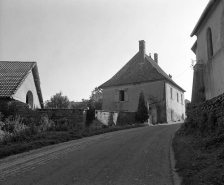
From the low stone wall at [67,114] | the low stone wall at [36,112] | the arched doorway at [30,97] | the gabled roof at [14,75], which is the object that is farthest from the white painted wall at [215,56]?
the arched doorway at [30,97]

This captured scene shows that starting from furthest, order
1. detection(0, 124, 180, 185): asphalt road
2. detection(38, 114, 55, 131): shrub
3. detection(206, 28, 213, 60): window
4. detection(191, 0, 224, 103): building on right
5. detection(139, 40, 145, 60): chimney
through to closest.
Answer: detection(139, 40, 145, 60): chimney < detection(206, 28, 213, 60): window < detection(38, 114, 55, 131): shrub < detection(191, 0, 224, 103): building on right < detection(0, 124, 180, 185): asphalt road

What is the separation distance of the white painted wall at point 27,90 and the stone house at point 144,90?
12.7 m

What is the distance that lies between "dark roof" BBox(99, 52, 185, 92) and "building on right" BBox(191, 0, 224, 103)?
A: 1497 cm

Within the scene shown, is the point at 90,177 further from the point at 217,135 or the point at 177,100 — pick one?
the point at 177,100

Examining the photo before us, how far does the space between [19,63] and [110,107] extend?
15.1m

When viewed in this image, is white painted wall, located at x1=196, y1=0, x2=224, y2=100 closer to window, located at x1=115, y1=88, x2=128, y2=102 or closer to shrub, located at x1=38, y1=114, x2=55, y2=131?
shrub, located at x1=38, y1=114, x2=55, y2=131

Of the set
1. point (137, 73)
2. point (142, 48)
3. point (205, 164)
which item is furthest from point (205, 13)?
point (142, 48)

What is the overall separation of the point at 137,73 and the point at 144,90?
9.80 ft

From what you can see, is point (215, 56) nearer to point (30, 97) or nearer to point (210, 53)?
point (210, 53)

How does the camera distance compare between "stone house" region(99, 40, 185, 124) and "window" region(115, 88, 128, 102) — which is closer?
"stone house" region(99, 40, 185, 124)

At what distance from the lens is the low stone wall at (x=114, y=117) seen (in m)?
17.7

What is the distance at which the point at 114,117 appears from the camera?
2028cm

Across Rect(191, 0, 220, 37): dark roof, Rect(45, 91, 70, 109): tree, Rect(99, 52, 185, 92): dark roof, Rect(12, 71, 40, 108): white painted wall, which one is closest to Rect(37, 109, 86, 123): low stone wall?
Rect(12, 71, 40, 108): white painted wall

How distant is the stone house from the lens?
94.5 feet
